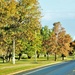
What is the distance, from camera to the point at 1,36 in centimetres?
5312

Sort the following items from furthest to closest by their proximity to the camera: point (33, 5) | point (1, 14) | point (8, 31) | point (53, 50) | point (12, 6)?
point (53, 50) < point (33, 5) < point (8, 31) < point (12, 6) < point (1, 14)

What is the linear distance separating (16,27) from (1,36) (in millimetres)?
5818

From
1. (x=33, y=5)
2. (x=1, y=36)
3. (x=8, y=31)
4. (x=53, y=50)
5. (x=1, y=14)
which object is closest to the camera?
(x=1, y=14)

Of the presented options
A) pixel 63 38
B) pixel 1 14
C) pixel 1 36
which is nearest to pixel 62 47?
pixel 63 38

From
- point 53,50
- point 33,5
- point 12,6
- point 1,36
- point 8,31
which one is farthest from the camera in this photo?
point 53,50

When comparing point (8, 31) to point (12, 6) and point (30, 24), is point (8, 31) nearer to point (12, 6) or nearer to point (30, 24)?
point (30, 24)

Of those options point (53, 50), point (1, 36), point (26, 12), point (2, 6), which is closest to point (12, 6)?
point (2, 6)

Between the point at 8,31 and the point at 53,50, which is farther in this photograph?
the point at 53,50

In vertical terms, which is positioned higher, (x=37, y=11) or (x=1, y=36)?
(x=37, y=11)

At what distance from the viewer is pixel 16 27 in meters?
58.2

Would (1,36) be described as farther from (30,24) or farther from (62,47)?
(62,47)

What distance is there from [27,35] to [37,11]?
554 centimetres

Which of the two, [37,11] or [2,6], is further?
[37,11]

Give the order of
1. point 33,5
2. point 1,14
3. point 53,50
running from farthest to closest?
point 53,50, point 33,5, point 1,14
